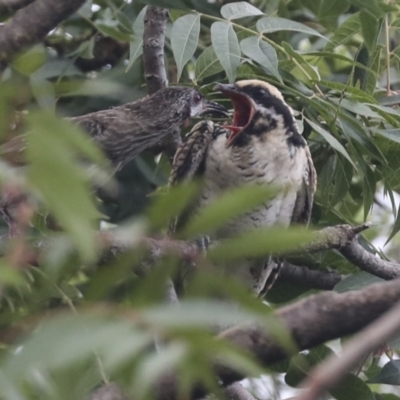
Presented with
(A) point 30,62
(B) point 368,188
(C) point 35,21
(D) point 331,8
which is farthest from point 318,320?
(D) point 331,8

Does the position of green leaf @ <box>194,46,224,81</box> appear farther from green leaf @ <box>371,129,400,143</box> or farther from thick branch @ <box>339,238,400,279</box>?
thick branch @ <box>339,238,400,279</box>

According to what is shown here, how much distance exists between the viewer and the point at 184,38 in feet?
9.61

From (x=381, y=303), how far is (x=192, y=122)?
237 cm

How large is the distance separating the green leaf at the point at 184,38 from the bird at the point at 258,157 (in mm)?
316

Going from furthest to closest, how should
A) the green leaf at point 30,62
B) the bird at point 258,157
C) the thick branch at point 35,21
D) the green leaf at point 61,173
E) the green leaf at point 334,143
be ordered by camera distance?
the bird at point 258,157, the green leaf at point 334,143, the thick branch at point 35,21, the green leaf at point 30,62, the green leaf at point 61,173

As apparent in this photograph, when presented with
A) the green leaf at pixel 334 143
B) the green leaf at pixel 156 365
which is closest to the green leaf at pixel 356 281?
the green leaf at pixel 334 143

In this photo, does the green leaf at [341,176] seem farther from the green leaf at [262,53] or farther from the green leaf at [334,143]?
the green leaf at [262,53]

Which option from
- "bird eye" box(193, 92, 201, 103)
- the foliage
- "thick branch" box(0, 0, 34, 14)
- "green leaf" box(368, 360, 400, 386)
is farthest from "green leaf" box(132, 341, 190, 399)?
"bird eye" box(193, 92, 201, 103)

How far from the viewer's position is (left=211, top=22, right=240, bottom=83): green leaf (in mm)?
2850

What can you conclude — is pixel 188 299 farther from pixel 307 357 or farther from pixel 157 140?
pixel 157 140

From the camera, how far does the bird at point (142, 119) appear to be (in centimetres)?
344

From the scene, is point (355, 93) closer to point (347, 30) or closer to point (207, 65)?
point (347, 30)

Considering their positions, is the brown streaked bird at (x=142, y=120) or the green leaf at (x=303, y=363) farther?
the brown streaked bird at (x=142, y=120)

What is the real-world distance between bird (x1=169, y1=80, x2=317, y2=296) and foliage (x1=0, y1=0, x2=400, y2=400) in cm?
7
